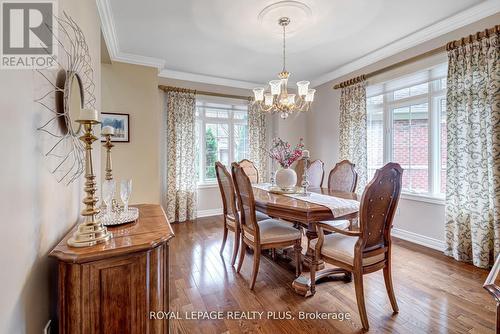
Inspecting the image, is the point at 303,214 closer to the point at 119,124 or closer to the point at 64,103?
the point at 64,103

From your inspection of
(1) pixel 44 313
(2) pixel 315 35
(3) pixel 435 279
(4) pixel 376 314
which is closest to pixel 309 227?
(4) pixel 376 314

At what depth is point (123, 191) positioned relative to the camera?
1.42 m

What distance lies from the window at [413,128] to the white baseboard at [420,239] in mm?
577

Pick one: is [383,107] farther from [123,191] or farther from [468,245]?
[123,191]

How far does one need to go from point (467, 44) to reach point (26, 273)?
3.96 m

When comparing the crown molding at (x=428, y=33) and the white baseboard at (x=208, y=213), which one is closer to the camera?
the crown molding at (x=428, y=33)

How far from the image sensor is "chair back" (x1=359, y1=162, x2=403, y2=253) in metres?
1.59

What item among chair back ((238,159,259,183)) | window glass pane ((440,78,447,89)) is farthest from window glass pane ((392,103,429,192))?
chair back ((238,159,259,183))

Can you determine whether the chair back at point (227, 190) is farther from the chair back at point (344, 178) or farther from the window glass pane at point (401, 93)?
the window glass pane at point (401, 93)

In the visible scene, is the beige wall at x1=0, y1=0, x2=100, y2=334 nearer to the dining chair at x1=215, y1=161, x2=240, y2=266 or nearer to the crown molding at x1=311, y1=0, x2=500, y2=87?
the dining chair at x1=215, y1=161, x2=240, y2=266

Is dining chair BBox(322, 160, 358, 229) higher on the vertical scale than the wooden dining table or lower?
higher

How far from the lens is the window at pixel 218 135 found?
15.5ft

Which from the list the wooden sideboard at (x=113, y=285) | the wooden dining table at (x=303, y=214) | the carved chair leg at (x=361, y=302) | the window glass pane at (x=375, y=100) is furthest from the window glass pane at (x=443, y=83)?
the wooden sideboard at (x=113, y=285)

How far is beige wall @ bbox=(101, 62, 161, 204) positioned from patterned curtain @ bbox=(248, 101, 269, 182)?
187 cm
